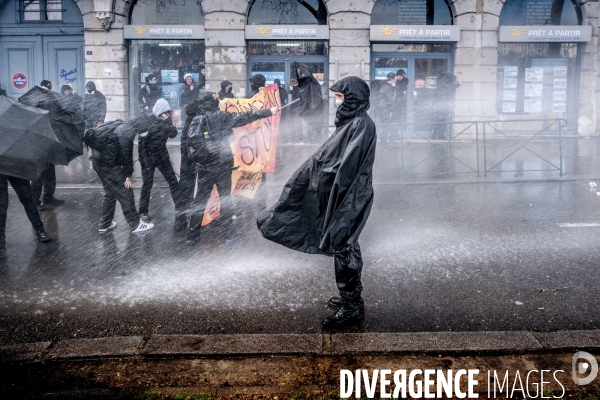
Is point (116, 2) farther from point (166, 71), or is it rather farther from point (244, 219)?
point (244, 219)

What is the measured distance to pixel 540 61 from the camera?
19.1m

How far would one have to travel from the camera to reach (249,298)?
5.64 meters

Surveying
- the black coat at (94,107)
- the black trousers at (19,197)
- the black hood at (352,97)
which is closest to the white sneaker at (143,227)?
the black trousers at (19,197)

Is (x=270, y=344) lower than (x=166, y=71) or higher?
lower

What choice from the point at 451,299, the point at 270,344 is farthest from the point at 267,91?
the point at 270,344

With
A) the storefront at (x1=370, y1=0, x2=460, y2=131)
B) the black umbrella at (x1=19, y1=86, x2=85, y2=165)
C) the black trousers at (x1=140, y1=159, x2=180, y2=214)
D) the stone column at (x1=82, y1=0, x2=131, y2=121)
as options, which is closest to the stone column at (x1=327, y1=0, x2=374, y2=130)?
the storefront at (x1=370, y1=0, x2=460, y2=131)

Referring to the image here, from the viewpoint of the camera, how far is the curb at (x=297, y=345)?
4375 mm

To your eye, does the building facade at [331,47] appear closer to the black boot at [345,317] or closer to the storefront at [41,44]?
the storefront at [41,44]

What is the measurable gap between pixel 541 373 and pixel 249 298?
2.56 meters

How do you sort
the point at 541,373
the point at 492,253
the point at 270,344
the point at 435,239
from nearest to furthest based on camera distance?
the point at 541,373, the point at 270,344, the point at 492,253, the point at 435,239

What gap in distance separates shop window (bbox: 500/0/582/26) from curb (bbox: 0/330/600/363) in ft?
52.5

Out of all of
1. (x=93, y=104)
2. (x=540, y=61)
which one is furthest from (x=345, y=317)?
(x=540, y=61)

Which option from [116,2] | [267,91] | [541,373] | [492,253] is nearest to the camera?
[541,373]

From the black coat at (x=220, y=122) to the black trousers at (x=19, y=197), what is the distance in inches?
81.5
